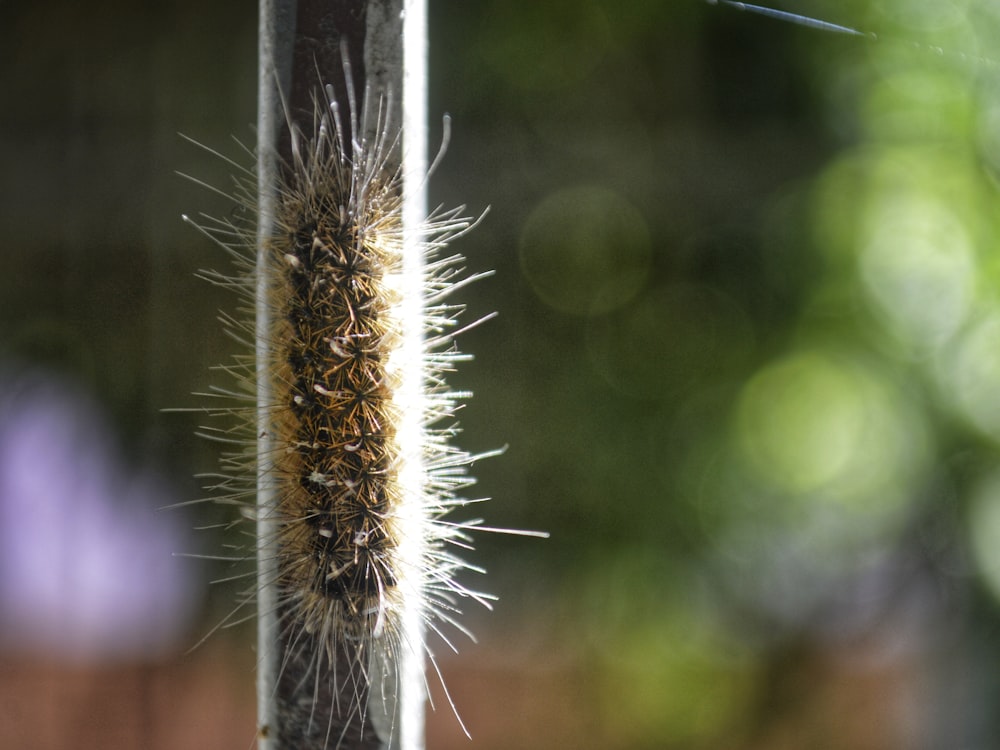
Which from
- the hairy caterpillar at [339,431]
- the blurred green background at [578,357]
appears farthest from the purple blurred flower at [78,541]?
the hairy caterpillar at [339,431]

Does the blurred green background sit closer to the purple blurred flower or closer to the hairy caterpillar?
the purple blurred flower

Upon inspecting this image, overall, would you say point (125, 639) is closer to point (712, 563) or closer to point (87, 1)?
point (712, 563)

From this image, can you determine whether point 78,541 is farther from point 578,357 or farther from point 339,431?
point 339,431

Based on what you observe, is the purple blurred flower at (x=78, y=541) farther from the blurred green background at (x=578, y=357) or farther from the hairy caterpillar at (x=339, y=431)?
the hairy caterpillar at (x=339, y=431)

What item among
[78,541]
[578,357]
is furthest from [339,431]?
[78,541]

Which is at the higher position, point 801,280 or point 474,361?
point 801,280

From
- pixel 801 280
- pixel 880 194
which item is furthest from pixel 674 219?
pixel 880 194
